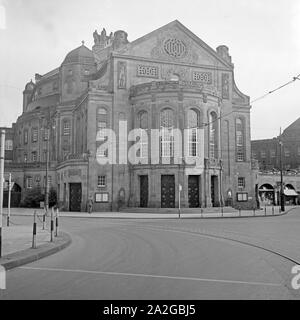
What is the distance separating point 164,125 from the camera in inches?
1937

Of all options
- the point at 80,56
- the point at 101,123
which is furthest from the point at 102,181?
the point at 80,56

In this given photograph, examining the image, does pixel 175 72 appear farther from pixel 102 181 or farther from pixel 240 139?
pixel 102 181

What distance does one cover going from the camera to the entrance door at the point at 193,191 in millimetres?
47719

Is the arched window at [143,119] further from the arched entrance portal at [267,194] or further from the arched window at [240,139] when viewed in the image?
the arched entrance portal at [267,194]

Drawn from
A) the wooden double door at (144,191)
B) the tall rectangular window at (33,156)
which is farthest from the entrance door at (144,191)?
the tall rectangular window at (33,156)

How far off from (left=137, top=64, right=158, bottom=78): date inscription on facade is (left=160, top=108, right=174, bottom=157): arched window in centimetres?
636

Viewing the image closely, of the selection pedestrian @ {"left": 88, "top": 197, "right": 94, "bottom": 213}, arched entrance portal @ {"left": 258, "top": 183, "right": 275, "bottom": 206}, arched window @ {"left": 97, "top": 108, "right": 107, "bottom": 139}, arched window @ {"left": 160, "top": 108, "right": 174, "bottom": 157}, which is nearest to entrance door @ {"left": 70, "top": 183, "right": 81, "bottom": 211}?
pedestrian @ {"left": 88, "top": 197, "right": 94, "bottom": 213}

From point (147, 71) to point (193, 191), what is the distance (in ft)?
53.2

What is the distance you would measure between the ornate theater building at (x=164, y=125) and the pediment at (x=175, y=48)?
0.40 feet

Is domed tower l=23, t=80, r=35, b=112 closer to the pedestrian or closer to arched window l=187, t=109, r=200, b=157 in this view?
the pedestrian

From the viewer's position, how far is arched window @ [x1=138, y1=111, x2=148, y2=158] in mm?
49281
